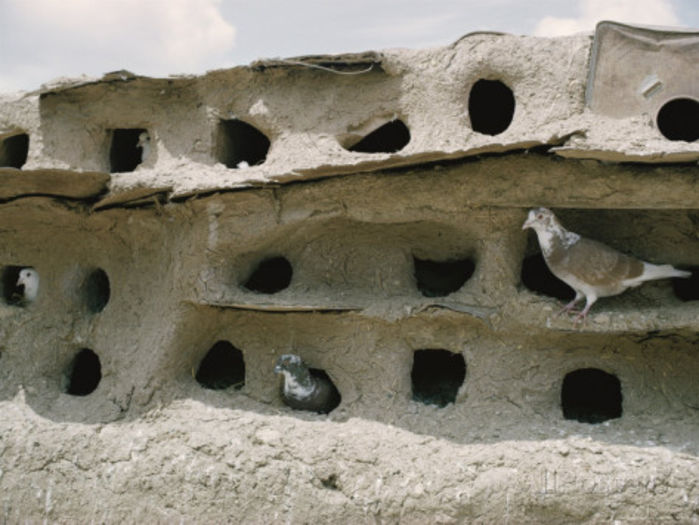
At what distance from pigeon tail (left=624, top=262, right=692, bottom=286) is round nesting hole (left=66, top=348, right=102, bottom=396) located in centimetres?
440

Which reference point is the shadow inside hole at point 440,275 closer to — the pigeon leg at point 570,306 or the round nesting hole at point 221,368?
the pigeon leg at point 570,306

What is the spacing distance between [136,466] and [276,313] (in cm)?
148

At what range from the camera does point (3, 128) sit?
5.79m

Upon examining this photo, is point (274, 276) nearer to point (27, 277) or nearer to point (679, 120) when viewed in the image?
point (27, 277)

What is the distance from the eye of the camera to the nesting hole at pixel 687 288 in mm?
4840

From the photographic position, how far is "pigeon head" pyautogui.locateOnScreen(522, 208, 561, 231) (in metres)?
4.48

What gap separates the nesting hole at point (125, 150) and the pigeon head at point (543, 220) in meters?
3.36

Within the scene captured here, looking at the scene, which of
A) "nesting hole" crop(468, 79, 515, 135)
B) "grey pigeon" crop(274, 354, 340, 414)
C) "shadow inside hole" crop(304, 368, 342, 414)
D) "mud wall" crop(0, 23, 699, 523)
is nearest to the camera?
"mud wall" crop(0, 23, 699, 523)

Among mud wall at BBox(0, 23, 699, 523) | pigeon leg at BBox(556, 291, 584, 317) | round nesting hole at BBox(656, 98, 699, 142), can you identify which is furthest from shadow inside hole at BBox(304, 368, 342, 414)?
round nesting hole at BBox(656, 98, 699, 142)

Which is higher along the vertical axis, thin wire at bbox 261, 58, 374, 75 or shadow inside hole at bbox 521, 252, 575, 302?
thin wire at bbox 261, 58, 374, 75

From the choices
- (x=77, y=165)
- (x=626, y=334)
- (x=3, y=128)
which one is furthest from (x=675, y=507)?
(x=3, y=128)

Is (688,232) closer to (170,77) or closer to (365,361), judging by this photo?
(365,361)

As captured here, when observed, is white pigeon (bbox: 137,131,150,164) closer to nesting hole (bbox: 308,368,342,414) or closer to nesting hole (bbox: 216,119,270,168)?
nesting hole (bbox: 216,119,270,168)

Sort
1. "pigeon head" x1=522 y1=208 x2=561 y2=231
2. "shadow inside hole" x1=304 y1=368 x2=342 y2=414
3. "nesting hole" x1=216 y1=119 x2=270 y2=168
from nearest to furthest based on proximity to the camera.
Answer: "pigeon head" x1=522 y1=208 x2=561 y2=231, "shadow inside hole" x1=304 y1=368 x2=342 y2=414, "nesting hole" x1=216 y1=119 x2=270 y2=168
